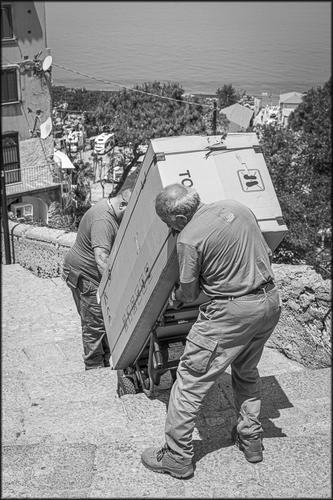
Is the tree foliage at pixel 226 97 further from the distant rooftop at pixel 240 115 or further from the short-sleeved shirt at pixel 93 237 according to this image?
the short-sleeved shirt at pixel 93 237

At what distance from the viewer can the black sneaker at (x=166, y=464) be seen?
342 centimetres

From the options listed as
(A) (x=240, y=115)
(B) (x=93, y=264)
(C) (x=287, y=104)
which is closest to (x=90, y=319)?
(B) (x=93, y=264)

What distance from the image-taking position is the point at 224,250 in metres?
3.22

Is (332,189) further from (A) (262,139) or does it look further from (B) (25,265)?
(B) (25,265)

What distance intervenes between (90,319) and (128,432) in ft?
4.68

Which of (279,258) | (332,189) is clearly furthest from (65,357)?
(332,189)

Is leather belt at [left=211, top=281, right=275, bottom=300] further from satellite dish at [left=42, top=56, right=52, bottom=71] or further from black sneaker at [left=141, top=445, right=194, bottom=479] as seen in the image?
satellite dish at [left=42, top=56, right=52, bottom=71]

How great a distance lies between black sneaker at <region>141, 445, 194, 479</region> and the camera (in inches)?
135

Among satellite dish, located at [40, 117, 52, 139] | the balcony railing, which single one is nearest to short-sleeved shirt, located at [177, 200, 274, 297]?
satellite dish, located at [40, 117, 52, 139]

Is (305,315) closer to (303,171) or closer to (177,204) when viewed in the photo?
(177,204)

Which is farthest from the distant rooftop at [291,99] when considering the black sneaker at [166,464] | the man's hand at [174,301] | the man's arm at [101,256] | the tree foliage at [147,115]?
the black sneaker at [166,464]

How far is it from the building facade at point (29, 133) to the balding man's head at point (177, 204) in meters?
8.16

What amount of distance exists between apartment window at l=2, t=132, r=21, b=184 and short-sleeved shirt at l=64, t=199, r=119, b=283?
12.2 meters

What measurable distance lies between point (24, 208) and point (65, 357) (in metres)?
11.9
